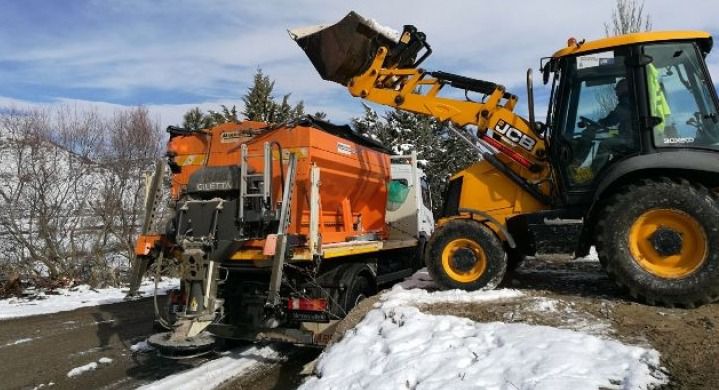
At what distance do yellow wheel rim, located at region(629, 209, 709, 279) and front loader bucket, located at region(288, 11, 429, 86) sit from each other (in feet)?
11.9

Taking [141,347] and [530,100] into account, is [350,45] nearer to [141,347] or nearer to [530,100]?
[530,100]

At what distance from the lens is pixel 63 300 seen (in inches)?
437

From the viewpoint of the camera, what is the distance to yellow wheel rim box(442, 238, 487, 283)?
6.28 m

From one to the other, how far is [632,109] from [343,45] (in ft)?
11.4

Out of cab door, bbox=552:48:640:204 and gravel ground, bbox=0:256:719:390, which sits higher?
cab door, bbox=552:48:640:204

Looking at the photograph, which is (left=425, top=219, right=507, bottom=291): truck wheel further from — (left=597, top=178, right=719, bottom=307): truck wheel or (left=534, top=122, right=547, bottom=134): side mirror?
(left=534, top=122, right=547, bottom=134): side mirror

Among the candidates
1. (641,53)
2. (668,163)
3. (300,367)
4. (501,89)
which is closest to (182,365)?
(300,367)

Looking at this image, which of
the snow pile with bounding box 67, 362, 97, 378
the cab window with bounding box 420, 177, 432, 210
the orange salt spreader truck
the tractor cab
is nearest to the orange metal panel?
the orange salt spreader truck

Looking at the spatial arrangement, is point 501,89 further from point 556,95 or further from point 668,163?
point 668,163

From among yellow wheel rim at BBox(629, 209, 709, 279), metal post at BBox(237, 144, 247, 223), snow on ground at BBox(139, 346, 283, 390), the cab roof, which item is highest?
the cab roof

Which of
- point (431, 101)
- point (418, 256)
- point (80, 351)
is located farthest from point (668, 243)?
point (80, 351)

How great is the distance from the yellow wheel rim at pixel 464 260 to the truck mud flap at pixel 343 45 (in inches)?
105

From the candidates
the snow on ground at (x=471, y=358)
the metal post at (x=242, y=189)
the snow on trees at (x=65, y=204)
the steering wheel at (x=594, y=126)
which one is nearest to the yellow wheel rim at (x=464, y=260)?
the snow on ground at (x=471, y=358)

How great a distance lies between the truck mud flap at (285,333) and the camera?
19.2ft
